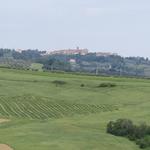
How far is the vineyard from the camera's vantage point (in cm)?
9194

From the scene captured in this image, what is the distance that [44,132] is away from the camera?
206 feet

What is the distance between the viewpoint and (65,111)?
97188 millimetres

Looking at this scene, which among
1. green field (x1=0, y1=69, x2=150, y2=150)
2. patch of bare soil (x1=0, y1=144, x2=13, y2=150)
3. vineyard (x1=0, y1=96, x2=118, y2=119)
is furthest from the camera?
vineyard (x1=0, y1=96, x2=118, y2=119)

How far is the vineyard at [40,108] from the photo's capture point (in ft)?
302

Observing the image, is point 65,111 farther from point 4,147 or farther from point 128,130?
point 4,147

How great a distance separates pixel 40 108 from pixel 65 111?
5280 mm

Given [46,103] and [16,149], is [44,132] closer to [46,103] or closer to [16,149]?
[16,149]

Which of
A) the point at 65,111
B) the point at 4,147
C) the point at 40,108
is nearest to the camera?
the point at 4,147

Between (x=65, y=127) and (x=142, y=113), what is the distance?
24.2m

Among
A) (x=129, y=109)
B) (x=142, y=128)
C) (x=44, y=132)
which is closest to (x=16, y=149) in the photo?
(x=44, y=132)

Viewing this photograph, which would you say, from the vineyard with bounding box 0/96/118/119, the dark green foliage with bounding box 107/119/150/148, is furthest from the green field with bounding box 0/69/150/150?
the dark green foliage with bounding box 107/119/150/148

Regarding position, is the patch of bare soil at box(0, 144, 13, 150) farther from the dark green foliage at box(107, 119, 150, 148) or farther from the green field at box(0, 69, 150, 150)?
the dark green foliage at box(107, 119, 150, 148)

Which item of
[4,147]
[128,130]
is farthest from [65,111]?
[4,147]

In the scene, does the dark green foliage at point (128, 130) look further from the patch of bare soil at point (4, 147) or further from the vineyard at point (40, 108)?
the vineyard at point (40, 108)
